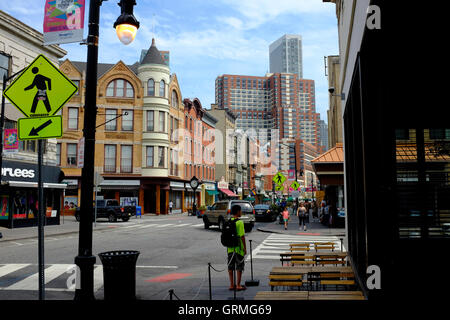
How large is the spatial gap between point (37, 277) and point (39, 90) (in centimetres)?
606

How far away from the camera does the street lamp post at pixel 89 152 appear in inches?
246

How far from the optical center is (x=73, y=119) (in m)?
47.0

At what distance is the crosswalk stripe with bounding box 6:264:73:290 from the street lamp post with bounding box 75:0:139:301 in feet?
11.2

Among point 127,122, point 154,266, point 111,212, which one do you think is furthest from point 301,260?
point 127,122

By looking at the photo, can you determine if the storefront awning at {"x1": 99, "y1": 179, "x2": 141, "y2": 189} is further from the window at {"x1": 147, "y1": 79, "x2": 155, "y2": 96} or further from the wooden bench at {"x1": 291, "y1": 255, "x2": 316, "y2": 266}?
the wooden bench at {"x1": 291, "y1": 255, "x2": 316, "y2": 266}

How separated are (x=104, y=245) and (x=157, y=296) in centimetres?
977

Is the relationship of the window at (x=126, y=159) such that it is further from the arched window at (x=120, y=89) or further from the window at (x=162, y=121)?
the arched window at (x=120, y=89)

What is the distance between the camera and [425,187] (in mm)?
6504

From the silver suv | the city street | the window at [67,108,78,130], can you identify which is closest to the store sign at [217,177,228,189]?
the window at [67,108,78,130]

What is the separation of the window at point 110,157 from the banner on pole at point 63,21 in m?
41.8

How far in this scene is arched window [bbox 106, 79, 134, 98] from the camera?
48178mm

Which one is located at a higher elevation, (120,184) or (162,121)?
(162,121)

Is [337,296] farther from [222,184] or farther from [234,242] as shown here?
[222,184]

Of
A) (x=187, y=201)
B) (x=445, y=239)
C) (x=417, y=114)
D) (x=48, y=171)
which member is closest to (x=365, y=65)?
(x=417, y=114)
